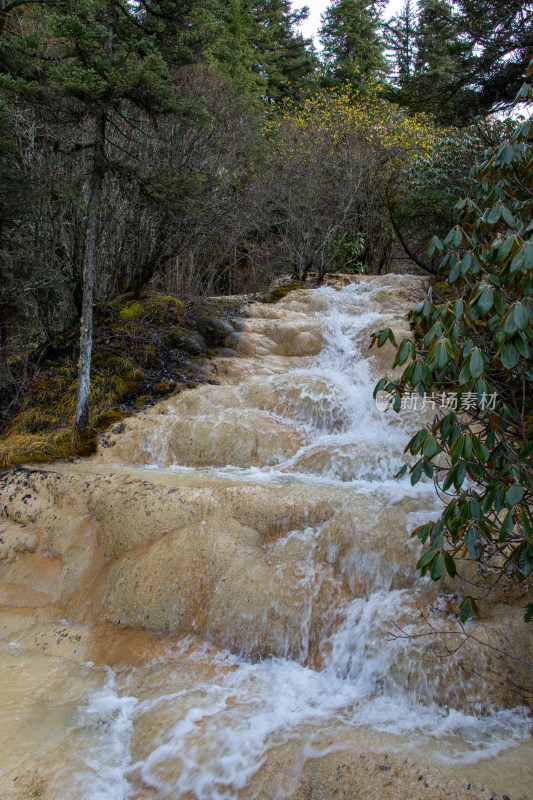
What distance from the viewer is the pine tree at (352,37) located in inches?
867

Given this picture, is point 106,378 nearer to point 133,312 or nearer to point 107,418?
point 107,418

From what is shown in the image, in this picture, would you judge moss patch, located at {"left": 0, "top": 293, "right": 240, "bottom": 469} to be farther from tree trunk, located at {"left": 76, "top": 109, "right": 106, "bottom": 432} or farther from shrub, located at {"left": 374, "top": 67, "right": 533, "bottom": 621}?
shrub, located at {"left": 374, "top": 67, "right": 533, "bottom": 621}

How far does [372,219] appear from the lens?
13.1 meters

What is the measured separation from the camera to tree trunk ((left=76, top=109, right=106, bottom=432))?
5344mm

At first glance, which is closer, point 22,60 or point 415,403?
point 22,60

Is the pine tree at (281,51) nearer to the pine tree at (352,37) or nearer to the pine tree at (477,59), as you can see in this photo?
the pine tree at (352,37)

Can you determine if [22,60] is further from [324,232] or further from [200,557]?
[324,232]

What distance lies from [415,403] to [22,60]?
5.91m

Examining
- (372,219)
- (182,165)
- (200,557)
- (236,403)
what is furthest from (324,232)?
(200,557)

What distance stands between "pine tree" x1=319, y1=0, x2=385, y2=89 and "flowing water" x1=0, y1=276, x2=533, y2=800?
23021mm

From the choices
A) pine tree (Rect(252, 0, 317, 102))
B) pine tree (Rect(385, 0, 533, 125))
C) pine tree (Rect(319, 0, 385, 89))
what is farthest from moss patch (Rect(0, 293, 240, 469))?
pine tree (Rect(319, 0, 385, 89))

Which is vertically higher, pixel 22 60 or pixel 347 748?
pixel 22 60

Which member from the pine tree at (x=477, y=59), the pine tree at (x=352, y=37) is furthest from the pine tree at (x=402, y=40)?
the pine tree at (x=477, y=59)

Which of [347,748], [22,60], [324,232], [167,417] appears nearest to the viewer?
[347,748]
